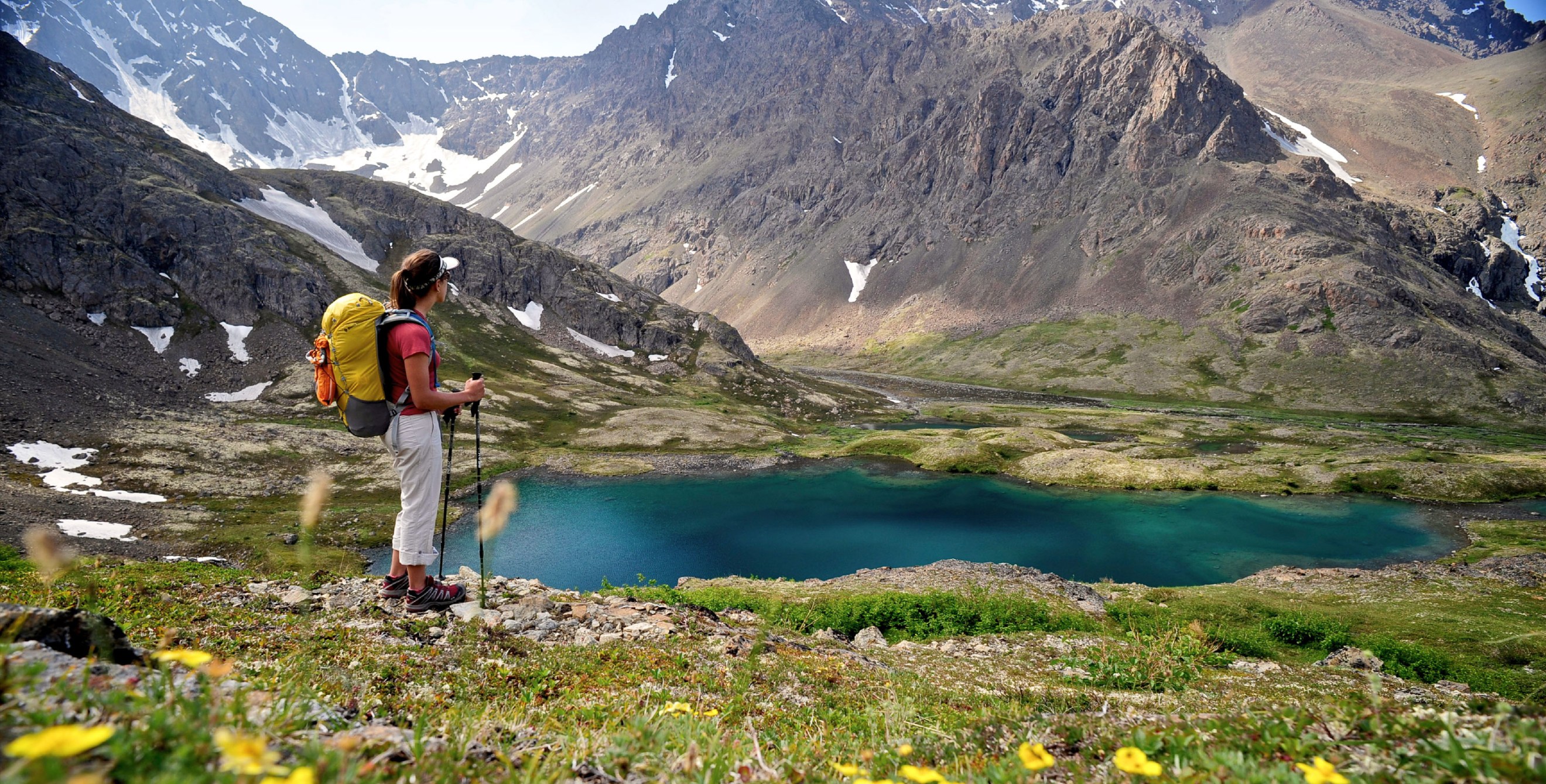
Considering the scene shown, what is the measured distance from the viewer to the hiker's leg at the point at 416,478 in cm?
775

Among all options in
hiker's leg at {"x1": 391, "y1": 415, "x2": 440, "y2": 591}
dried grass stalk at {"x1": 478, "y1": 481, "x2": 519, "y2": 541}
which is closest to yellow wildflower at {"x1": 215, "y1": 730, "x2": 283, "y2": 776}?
dried grass stalk at {"x1": 478, "y1": 481, "x2": 519, "y2": 541}

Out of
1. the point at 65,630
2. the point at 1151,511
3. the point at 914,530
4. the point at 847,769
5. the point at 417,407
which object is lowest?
the point at 914,530

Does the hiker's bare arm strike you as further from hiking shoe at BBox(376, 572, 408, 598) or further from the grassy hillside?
hiking shoe at BBox(376, 572, 408, 598)

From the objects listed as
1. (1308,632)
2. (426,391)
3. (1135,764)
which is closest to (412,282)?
(426,391)

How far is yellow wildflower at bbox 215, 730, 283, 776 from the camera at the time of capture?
188 cm

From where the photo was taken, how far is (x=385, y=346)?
7602 millimetres

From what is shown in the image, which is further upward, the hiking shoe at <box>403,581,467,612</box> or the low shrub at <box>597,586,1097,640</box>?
the hiking shoe at <box>403,581,467,612</box>

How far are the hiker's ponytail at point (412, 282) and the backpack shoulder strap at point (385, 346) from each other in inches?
19.5

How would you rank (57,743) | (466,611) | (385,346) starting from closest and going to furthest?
(57,743)
(385,346)
(466,611)

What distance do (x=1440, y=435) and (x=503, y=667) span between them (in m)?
146

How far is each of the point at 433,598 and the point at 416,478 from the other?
231 cm

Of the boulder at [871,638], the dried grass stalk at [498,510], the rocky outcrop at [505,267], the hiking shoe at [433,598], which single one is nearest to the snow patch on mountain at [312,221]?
the rocky outcrop at [505,267]

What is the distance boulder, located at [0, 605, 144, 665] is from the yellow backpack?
3.56 meters

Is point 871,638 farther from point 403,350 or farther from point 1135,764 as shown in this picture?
point 1135,764
